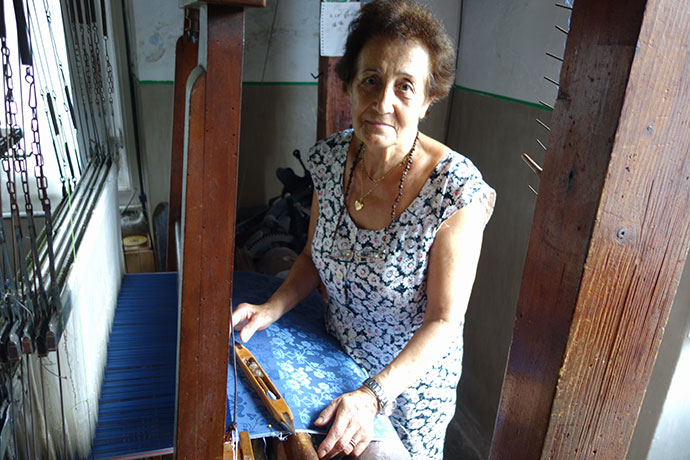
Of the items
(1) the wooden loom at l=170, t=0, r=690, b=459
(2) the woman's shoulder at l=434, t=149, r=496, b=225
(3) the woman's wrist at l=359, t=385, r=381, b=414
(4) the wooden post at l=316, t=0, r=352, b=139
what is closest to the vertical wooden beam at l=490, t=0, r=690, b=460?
(1) the wooden loom at l=170, t=0, r=690, b=459

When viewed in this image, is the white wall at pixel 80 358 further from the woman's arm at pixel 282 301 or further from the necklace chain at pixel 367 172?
the necklace chain at pixel 367 172

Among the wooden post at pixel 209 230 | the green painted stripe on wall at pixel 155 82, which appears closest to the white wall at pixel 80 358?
the wooden post at pixel 209 230

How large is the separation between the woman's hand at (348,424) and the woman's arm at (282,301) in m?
0.33

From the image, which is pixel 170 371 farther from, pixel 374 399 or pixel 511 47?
pixel 511 47

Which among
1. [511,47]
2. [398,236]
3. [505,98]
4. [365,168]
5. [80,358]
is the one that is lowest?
[80,358]

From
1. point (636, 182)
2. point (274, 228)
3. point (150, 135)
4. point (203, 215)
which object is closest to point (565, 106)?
point (636, 182)

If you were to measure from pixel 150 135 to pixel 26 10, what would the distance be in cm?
181

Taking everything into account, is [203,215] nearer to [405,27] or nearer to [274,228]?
[405,27]

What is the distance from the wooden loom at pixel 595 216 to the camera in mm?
441

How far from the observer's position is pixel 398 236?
1.22 meters

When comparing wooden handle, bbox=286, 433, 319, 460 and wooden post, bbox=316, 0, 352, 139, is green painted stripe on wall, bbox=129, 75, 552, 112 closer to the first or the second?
wooden post, bbox=316, 0, 352, 139

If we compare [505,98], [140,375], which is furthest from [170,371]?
[505,98]

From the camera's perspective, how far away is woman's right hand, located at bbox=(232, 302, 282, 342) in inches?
49.4

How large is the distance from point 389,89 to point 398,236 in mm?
344
